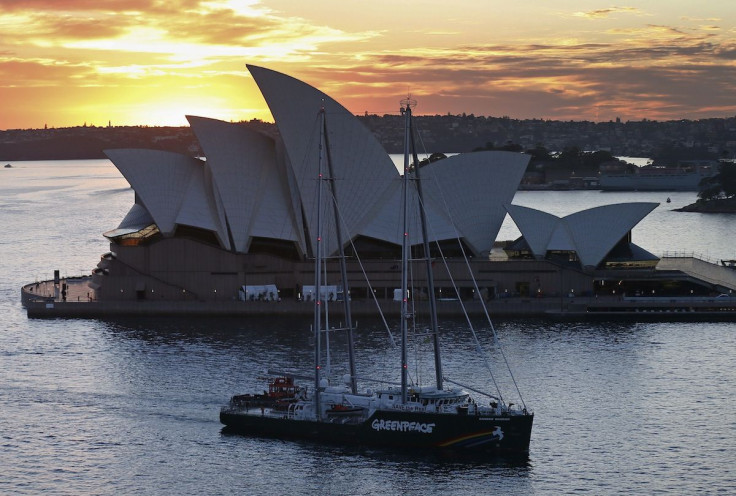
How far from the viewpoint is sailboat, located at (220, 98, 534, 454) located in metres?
34.8

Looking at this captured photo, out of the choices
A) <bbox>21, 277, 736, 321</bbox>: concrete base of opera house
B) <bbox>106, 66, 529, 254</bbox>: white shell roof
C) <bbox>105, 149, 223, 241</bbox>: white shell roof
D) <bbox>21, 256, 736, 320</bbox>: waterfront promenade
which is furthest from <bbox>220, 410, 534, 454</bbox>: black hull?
<bbox>105, 149, 223, 241</bbox>: white shell roof

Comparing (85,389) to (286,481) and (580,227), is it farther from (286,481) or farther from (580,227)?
(580,227)

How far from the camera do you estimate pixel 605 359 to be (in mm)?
46875

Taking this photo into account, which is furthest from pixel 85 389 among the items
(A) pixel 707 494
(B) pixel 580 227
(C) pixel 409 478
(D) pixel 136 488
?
(B) pixel 580 227

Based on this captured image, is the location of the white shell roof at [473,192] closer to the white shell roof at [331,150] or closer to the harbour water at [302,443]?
the white shell roof at [331,150]

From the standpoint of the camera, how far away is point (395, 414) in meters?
35.4

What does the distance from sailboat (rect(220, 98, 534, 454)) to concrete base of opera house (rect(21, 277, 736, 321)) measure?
A: 62.3 feet

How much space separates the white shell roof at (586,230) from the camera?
61.0 m

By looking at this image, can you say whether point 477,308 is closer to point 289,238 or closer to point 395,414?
point 289,238

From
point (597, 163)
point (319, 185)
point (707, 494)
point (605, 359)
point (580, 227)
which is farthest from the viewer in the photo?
point (597, 163)

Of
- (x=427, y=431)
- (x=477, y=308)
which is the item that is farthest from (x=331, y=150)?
(x=427, y=431)

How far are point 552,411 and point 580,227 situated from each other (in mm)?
24095

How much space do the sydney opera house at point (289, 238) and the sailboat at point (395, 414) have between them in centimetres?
Answer: 2058

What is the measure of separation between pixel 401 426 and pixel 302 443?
299 cm
